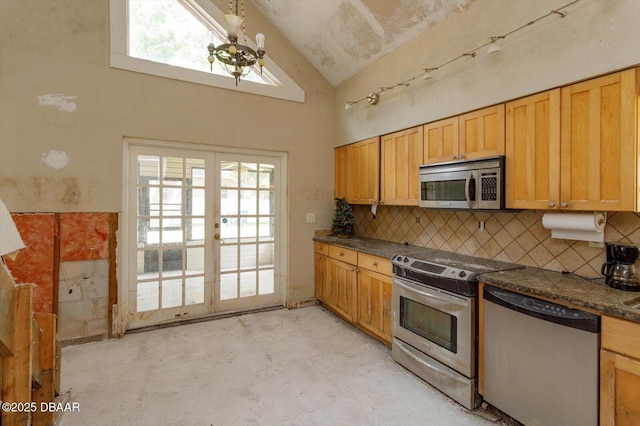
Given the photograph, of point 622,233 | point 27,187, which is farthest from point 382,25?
point 27,187

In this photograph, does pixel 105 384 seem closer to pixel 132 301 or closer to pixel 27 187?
pixel 132 301

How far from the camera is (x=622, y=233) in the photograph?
6.98 ft

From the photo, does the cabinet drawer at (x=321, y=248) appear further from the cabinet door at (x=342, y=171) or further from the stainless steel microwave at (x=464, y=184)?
the stainless steel microwave at (x=464, y=184)

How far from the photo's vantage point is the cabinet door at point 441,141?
2.88m

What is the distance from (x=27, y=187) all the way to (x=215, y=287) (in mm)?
2140

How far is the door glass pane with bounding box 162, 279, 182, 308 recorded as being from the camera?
147 inches

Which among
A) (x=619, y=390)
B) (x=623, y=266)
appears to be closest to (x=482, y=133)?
(x=623, y=266)

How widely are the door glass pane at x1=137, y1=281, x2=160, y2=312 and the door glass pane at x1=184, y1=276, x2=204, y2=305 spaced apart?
1.03 feet

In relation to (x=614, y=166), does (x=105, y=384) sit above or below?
below

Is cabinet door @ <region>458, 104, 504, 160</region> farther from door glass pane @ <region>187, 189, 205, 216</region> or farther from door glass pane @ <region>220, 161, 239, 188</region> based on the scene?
door glass pane @ <region>187, 189, 205, 216</region>

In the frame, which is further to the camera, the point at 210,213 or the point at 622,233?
the point at 210,213

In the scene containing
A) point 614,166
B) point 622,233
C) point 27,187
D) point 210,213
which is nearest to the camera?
point 614,166

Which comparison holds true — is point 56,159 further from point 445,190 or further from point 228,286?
point 445,190

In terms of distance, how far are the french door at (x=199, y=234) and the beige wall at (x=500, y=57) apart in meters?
1.82
